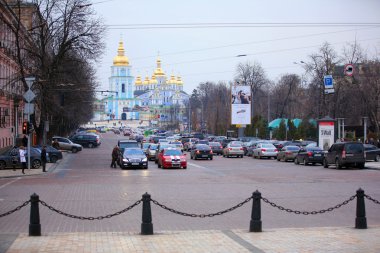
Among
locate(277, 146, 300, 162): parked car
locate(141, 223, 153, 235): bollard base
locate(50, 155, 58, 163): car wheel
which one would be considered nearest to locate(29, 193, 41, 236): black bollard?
locate(141, 223, 153, 235): bollard base

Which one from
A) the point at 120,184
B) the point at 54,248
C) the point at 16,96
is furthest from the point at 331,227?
the point at 16,96

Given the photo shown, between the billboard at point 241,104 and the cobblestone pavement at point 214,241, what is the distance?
62.4m

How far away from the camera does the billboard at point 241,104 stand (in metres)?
75.6

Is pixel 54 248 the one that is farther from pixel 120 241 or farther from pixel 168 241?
pixel 168 241

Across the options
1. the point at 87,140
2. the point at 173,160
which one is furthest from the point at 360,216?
the point at 87,140

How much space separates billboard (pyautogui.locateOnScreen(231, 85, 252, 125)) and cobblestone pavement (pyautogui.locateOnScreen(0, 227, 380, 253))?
62.4 m

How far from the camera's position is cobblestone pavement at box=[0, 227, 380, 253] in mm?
11234

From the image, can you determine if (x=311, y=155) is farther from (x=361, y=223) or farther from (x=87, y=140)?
(x=87, y=140)

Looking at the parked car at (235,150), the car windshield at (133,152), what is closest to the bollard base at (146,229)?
the car windshield at (133,152)

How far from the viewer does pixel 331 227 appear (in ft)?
45.6

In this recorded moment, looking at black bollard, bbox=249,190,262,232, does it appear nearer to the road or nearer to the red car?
the road

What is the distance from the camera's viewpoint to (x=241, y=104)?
252 feet

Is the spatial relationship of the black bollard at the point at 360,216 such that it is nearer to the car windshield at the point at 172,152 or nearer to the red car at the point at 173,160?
the red car at the point at 173,160

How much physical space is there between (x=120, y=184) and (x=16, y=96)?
34165mm
